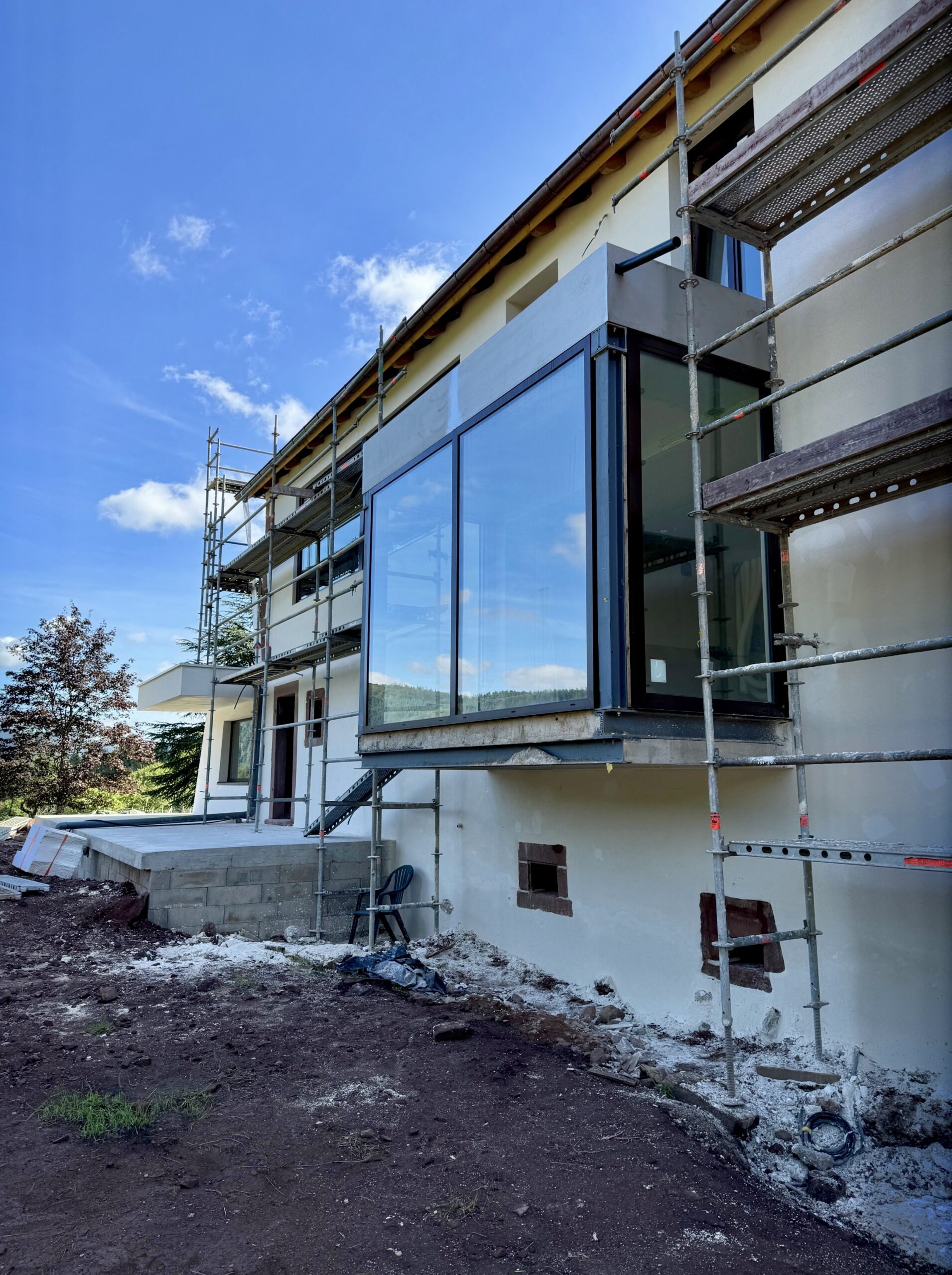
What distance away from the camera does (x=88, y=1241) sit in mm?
2732

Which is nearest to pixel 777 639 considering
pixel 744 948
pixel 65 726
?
pixel 744 948

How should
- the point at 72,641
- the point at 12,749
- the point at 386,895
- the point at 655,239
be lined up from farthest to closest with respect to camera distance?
the point at 72,641 < the point at 12,749 < the point at 386,895 < the point at 655,239

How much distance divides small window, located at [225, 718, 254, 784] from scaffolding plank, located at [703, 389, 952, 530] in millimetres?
13145

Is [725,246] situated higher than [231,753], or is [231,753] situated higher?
[725,246]

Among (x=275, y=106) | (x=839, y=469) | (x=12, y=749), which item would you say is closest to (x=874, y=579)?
(x=839, y=469)

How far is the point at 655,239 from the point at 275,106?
25.7 ft

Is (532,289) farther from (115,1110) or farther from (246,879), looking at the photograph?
(115,1110)

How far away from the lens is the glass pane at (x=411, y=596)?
6.61 metres

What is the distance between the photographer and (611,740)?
15.0 feet

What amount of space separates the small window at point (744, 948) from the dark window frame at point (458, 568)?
1611mm

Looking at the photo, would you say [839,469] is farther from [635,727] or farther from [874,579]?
[635,727]

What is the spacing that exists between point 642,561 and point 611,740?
41.9 inches

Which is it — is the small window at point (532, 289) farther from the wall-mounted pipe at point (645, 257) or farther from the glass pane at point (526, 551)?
the wall-mounted pipe at point (645, 257)

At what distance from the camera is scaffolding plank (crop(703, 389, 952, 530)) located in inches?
136
